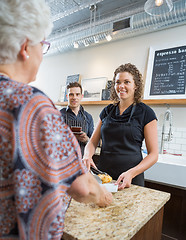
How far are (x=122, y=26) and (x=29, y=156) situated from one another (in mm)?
2902

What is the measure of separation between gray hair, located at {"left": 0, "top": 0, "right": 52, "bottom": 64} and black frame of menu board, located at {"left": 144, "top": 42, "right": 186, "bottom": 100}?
8.31ft

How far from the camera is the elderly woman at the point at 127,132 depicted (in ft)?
4.78

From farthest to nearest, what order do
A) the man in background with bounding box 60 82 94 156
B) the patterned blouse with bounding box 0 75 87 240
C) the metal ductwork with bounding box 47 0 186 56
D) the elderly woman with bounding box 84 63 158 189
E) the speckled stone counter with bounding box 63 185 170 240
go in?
the man in background with bounding box 60 82 94 156
the metal ductwork with bounding box 47 0 186 56
the elderly woman with bounding box 84 63 158 189
the speckled stone counter with bounding box 63 185 170 240
the patterned blouse with bounding box 0 75 87 240

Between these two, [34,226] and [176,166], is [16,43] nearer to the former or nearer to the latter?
[34,226]

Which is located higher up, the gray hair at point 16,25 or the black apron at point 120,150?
the gray hair at point 16,25

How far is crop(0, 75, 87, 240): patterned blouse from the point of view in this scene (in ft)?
1.58

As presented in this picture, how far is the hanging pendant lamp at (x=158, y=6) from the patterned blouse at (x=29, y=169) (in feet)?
7.58

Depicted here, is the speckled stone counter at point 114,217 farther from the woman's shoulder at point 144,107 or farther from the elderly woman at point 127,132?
the woman's shoulder at point 144,107

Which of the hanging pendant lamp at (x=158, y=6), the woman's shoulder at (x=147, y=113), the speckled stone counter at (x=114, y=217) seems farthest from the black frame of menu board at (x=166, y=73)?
the speckled stone counter at (x=114, y=217)

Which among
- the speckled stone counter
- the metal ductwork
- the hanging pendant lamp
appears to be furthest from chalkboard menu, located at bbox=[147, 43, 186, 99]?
the speckled stone counter

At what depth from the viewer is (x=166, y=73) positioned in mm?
2855

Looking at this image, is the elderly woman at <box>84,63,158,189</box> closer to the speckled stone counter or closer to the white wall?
the speckled stone counter

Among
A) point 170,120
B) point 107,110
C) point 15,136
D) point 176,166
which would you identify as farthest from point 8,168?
point 170,120

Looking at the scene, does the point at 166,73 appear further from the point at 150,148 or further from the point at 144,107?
the point at 150,148
